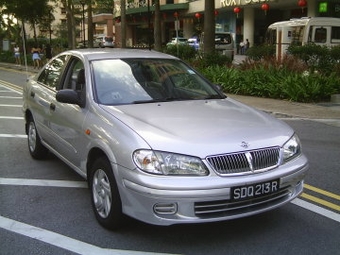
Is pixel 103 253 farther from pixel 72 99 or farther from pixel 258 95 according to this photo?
pixel 258 95

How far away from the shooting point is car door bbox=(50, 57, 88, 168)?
4945mm

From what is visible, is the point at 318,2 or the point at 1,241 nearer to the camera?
the point at 1,241

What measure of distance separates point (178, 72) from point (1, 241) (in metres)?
2.73

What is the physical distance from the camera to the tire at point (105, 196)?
4125 mm

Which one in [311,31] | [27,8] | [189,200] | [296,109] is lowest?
[296,109]

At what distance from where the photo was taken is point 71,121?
5141 millimetres

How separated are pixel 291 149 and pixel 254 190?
68 centimetres

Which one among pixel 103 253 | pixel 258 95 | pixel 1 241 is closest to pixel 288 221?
pixel 103 253

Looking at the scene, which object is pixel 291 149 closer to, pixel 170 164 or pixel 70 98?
pixel 170 164

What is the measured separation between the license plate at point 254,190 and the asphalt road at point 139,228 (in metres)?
0.45

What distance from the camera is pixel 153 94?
514 centimetres

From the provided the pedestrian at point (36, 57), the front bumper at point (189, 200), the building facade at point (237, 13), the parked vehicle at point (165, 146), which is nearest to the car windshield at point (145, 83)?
the parked vehicle at point (165, 146)

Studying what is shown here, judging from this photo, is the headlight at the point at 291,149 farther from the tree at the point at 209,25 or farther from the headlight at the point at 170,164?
the tree at the point at 209,25

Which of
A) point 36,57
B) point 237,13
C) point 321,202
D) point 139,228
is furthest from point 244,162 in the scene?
point 237,13
